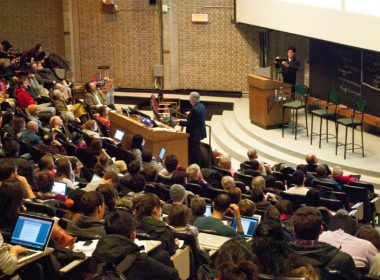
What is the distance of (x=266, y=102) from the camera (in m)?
13.5

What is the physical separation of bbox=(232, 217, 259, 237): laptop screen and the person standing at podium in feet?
18.3

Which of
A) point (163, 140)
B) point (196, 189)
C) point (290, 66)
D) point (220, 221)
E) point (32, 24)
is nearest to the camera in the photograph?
point (220, 221)

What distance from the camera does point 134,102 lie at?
56.6 ft

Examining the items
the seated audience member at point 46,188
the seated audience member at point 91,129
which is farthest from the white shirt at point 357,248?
the seated audience member at point 91,129

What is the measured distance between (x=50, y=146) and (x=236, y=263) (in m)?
6.08

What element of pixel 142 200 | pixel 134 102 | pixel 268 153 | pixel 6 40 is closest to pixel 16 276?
pixel 142 200

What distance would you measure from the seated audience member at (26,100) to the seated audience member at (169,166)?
397 cm

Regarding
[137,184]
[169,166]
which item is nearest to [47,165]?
[137,184]

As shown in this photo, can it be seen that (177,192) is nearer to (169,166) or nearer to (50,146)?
(169,166)

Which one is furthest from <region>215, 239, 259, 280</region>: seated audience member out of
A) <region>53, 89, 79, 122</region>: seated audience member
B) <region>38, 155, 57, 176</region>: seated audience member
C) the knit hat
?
<region>53, 89, 79, 122</region>: seated audience member

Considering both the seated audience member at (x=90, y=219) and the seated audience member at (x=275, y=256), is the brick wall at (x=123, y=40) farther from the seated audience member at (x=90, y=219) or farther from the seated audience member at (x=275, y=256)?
the seated audience member at (x=275, y=256)

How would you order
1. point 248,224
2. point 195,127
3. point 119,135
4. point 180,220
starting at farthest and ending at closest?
1. point 195,127
2. point 119,135
3. point 248,224
4. point 180,220

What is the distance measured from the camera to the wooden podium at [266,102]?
13.4 meters

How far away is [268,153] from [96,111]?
10.6 feet
